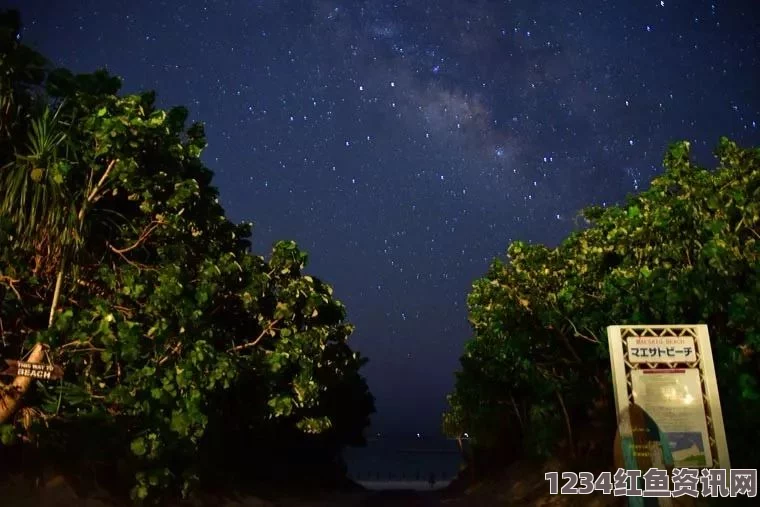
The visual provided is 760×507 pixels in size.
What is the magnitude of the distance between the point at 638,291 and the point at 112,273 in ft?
42.9

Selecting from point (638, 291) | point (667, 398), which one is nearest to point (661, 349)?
point (667, 398)

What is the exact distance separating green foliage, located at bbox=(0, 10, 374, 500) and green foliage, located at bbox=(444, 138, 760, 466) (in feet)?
29.4

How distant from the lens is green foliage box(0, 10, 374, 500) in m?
11.6

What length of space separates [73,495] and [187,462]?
11.8 feet

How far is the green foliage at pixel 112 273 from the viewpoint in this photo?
11.6 metres

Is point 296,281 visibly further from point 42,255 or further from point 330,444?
point 330,444

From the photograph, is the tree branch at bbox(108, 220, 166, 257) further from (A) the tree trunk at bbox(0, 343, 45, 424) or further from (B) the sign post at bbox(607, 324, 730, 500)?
(B) the sign post at bbox(607, 324, 730, 500)

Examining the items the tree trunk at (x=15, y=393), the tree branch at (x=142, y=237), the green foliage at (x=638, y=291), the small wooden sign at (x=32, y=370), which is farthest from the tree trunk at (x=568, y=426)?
the small wooden sign at (x=32, y=370)

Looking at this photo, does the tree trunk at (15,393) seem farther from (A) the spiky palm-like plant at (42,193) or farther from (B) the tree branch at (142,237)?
(B) the tree branch at (142,237)

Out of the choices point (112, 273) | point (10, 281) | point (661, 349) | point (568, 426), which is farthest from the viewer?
point (568, 426)

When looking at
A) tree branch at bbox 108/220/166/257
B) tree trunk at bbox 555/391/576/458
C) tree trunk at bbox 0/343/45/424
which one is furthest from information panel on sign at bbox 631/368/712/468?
tree trunk at bbox 0/343/45/424

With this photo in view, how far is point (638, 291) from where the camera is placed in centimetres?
1742

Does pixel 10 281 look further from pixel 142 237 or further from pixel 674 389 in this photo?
pixel 674 389

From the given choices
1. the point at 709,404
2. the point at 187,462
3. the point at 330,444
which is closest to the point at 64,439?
the point at 187,462
